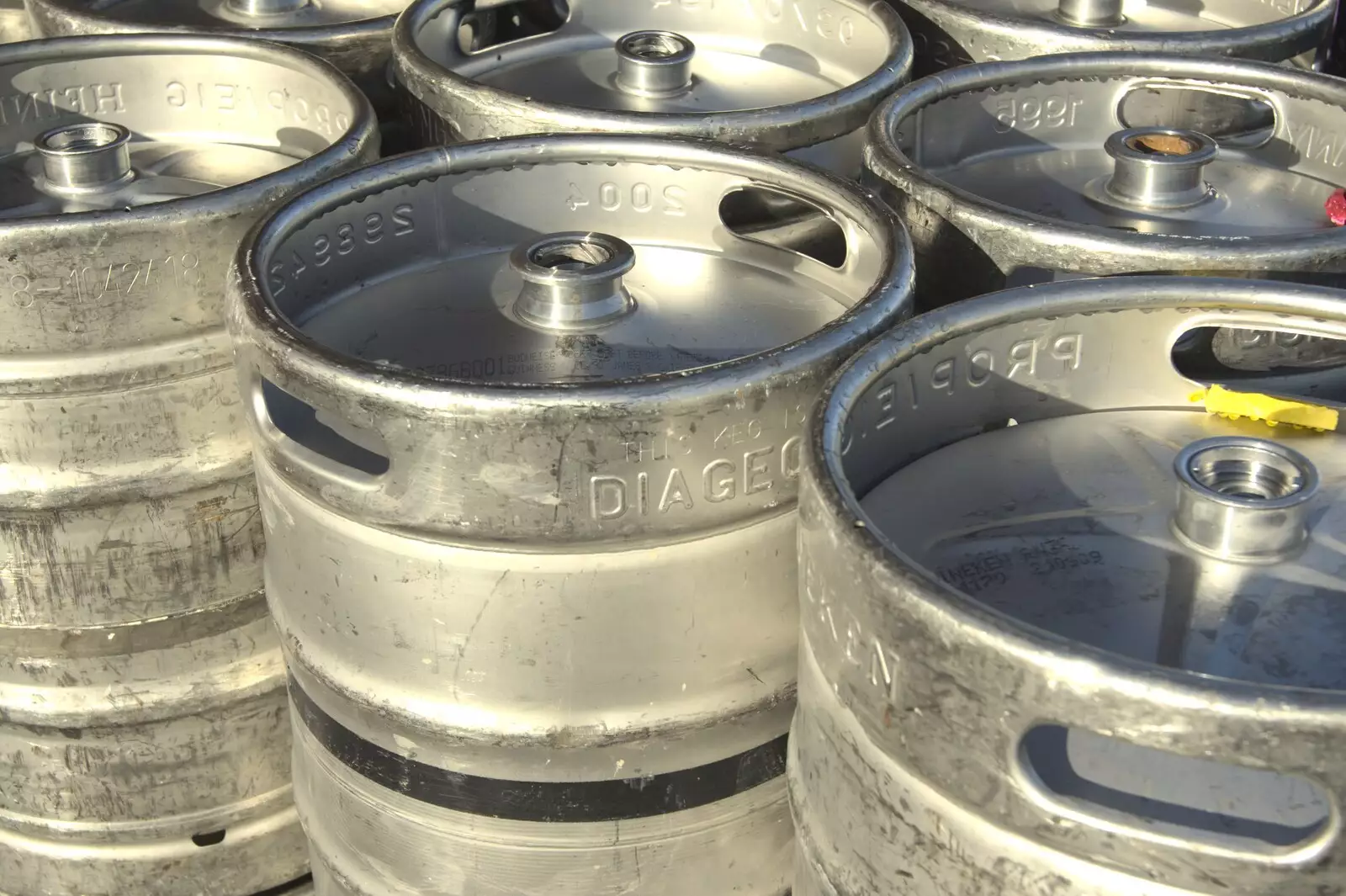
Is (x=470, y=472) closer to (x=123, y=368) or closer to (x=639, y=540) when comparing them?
(x=639, y=540)

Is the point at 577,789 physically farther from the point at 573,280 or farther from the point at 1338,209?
the point at 1338,209

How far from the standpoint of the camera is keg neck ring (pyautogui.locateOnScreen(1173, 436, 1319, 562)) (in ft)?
4.06

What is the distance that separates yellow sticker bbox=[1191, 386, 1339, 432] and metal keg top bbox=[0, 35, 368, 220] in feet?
3.53

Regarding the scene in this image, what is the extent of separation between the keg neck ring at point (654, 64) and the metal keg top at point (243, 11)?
1.50 ft

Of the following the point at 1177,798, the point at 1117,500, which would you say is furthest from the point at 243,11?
the point at 1177,798

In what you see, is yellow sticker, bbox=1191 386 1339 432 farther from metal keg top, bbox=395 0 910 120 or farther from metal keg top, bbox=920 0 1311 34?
metal keg top, bbox=920 0 1311 34

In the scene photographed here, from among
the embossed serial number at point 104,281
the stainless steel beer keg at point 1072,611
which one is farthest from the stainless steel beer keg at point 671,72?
the stainless steel beer keg at point 1072,611

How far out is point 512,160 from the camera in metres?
1.76

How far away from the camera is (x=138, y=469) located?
1.74 m

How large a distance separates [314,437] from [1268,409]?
2.76ft

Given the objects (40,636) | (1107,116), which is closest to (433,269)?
(40,636)

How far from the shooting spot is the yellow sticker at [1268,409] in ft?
4.66

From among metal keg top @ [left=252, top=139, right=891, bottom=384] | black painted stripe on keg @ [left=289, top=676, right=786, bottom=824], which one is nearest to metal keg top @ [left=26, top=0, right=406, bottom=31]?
metal keg top @ [left=252, top=139, right=891, bottom=384]

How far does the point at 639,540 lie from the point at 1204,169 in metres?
0.98
